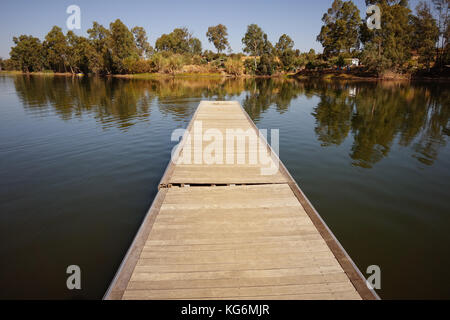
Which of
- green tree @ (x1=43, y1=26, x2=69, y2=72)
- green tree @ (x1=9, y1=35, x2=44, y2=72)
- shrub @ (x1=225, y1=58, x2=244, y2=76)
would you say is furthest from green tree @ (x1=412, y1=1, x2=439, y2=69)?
green tree @ (x1=9, y1=35, x2=44, y2=72)

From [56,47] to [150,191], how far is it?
323 ft

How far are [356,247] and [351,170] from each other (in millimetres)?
4371

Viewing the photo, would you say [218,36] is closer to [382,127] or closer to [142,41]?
[142,41]

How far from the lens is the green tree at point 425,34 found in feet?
159

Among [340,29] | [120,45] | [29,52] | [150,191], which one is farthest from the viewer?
[29,52]

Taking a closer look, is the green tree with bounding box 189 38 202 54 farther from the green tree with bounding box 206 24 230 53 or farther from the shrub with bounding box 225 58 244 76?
the shrub with bounding box 225 58 244 76

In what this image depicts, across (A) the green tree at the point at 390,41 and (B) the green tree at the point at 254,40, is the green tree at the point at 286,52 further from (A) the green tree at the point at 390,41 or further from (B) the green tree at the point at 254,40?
(A) the green tree at the point at 390,41

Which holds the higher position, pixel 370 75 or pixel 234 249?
pixel 370 75

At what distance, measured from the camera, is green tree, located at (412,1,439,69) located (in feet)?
159

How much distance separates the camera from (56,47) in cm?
8144

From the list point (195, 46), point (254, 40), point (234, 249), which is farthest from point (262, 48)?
point (234, 249)
